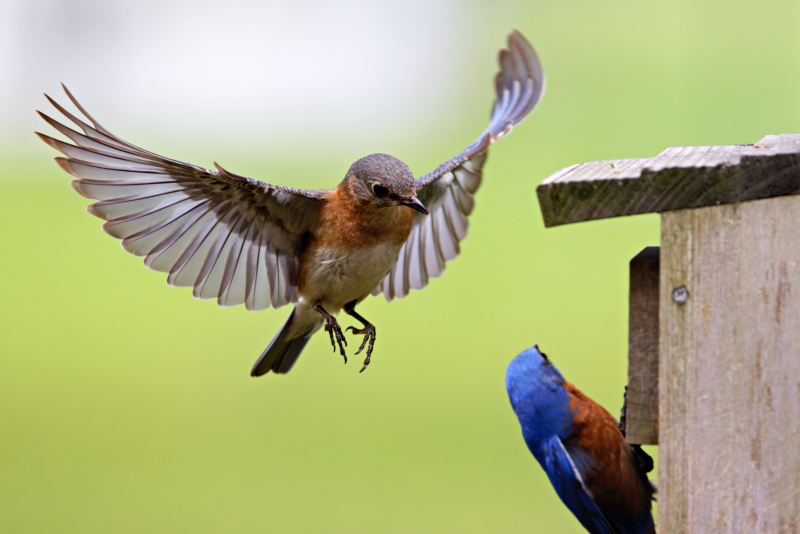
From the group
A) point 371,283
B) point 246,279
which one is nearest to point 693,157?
point 371,283

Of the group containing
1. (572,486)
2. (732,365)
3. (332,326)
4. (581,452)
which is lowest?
(572,486)

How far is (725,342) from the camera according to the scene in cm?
186

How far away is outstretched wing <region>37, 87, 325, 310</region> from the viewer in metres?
2.59

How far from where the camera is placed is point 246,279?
3135 millimetres

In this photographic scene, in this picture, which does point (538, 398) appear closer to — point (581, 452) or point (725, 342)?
point (581, 452)

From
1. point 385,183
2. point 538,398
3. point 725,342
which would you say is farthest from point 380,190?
point 725,342

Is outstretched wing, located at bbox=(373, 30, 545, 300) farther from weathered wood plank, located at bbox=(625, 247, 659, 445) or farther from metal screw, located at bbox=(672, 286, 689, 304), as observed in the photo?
metal screw, located at bbox=(672, 286, 689, 304)

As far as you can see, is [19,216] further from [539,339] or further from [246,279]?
[246,279]

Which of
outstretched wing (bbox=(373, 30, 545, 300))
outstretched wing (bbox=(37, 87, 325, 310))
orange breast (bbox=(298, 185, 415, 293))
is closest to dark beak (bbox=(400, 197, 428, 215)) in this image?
orange breast (bbox=(298, 185, 415, 293))

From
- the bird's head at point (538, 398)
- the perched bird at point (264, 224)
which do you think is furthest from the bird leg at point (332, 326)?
the bird's head at point (538, 398)

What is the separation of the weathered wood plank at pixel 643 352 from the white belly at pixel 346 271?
46.1 inches

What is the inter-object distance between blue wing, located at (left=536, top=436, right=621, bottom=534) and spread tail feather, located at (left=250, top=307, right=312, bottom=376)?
1288mm

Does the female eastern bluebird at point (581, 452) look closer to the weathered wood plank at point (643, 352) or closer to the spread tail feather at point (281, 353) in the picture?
the weathered wood plank at point (643, 352)

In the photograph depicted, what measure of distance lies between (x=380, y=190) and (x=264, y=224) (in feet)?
1.76
